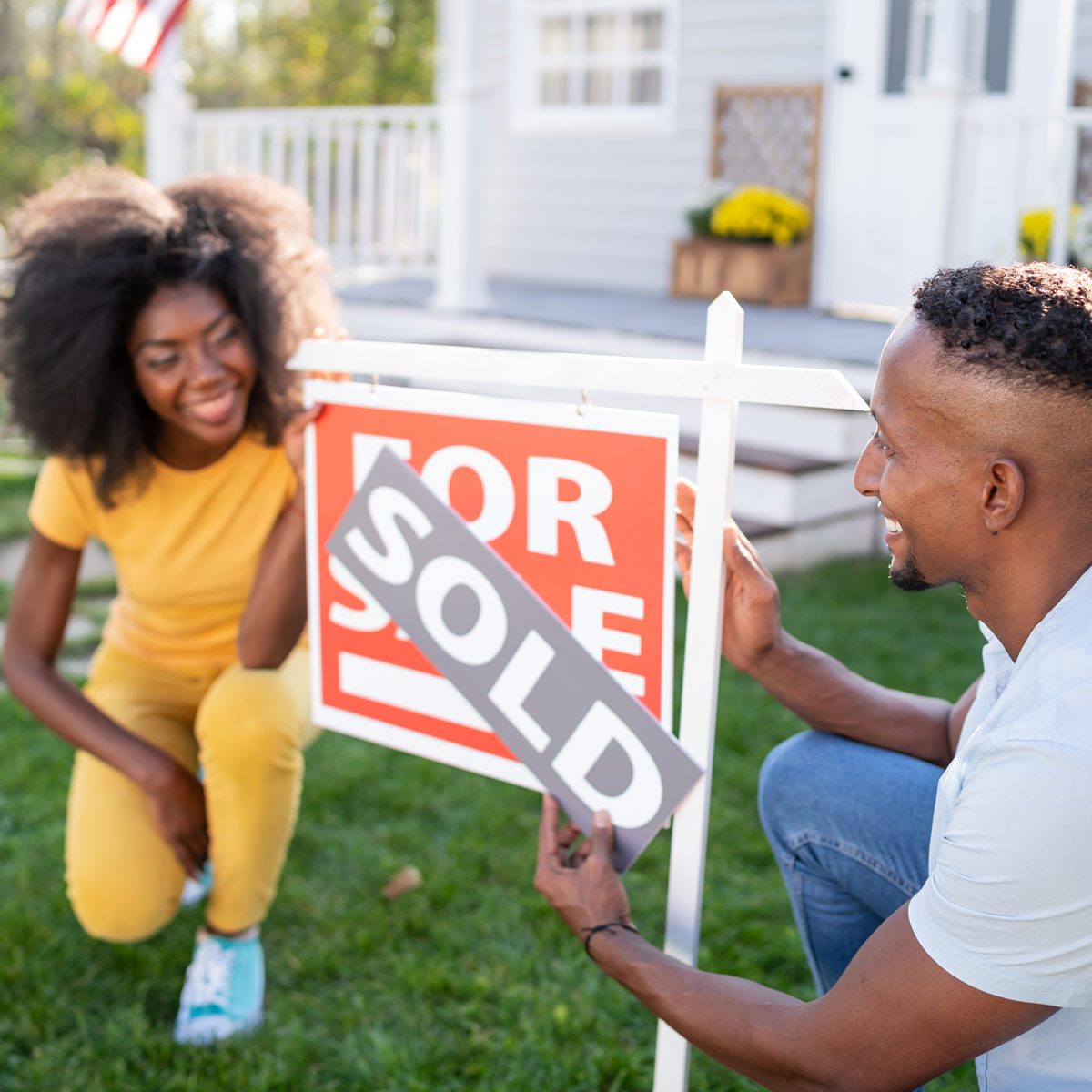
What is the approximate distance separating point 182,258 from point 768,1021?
1569 mm

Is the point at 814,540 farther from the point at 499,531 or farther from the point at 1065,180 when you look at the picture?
the point at 499,531

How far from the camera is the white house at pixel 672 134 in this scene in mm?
5352

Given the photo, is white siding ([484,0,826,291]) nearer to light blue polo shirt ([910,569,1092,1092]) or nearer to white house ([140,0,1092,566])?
white house ([140,0,1092,566])

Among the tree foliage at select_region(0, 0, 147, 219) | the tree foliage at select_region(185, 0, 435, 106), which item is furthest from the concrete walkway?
the tree foliage at select_region(0, 0, 147, 219)

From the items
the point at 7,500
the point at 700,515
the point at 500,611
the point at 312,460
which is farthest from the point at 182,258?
the point at 7,500

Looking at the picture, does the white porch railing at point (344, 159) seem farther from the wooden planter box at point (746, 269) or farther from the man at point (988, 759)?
the man at point (988, 759)

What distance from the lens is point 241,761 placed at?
2.21 meters

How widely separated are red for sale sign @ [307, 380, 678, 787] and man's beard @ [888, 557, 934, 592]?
248mm

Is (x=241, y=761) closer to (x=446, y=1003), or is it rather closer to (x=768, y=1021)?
(x=446, y=1003)

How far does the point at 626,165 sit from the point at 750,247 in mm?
1260

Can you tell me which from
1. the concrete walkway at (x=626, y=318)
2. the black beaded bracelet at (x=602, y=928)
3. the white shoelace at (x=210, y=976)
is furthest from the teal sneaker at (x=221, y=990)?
the concrete walkway at (x=626, y=318)

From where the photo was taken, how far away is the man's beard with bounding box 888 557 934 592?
53.4 inches

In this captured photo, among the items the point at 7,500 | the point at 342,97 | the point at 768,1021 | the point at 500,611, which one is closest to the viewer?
the point at 768,1021

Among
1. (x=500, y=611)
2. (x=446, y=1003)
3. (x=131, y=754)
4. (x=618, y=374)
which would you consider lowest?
(x=446, y=1003)
